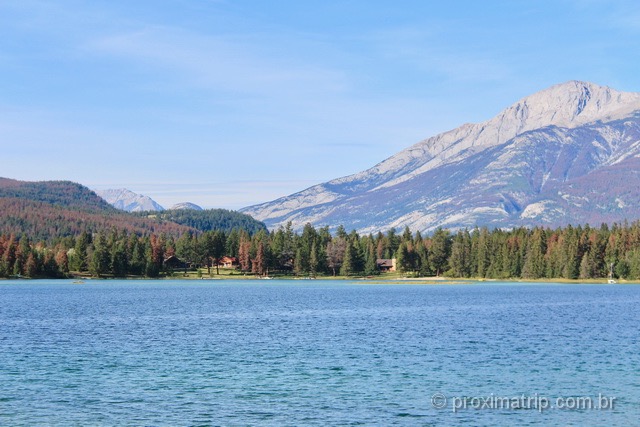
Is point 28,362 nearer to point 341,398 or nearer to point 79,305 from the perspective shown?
point 341,398

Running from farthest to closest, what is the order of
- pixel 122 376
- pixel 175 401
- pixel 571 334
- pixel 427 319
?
pixel 427 319 → pixel 571 334 → pixel 122 376 → pixel 175 401

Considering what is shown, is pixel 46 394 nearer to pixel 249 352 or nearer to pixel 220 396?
pixel 220 396

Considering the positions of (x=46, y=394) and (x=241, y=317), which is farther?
(x=241, y=317)

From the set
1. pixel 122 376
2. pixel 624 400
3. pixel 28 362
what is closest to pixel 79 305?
pixel 28 362

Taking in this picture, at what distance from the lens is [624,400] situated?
140 ft

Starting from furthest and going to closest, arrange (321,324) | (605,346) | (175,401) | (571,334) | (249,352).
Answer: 1. (321,324)
2. (571,334)
3. (605,346)
4. (249,352)
5. (175,401)

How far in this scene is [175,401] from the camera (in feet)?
139

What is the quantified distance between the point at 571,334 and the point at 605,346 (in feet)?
31.8

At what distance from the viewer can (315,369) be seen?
52.9 m

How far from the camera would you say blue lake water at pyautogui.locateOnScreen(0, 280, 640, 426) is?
39.7m

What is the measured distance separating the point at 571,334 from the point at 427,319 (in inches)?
807

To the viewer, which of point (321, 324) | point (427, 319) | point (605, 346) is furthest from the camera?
point (427, 319)

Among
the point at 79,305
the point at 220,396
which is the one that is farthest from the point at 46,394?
the point at 79,305

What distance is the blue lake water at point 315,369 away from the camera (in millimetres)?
39719
